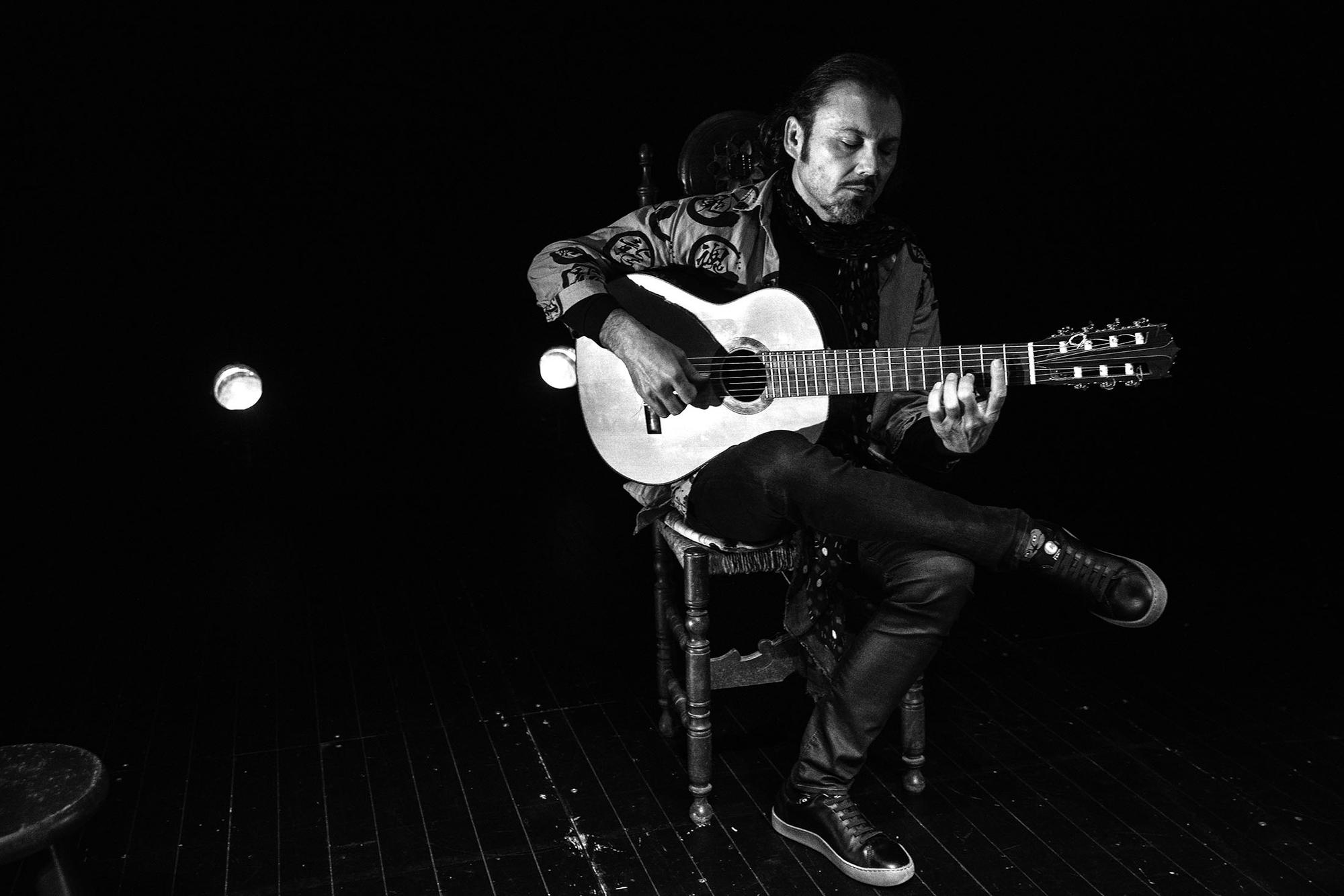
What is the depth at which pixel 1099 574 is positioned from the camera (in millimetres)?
2100

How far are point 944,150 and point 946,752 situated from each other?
9.70 ft

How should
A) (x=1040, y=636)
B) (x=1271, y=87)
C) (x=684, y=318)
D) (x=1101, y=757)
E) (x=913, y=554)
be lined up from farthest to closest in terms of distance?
(x=1271, y=87), (x=1040, y=636), (x=1101, y=757), (x=684, y=318), (x=913, y=554)

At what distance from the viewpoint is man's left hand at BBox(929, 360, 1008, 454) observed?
215 centimetres

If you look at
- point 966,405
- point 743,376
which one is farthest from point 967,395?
point 743,376

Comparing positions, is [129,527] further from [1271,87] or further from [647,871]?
[1271,87]

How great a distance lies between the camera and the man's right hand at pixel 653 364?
2266mm

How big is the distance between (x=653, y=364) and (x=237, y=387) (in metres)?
3.47

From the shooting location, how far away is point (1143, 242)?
4.70m

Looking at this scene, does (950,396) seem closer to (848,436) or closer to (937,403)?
(937,403)

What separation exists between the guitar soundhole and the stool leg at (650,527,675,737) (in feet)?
1.48

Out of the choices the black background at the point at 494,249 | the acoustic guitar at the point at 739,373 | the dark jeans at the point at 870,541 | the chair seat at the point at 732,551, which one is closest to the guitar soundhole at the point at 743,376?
the acoustic guitar at the point at 739,373

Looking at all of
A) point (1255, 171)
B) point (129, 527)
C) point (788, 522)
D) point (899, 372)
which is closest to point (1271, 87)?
point (1255, 171)

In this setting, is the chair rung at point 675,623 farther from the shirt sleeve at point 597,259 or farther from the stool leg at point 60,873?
Result: the stool leg at point 60,873

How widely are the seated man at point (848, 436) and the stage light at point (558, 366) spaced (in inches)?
104
